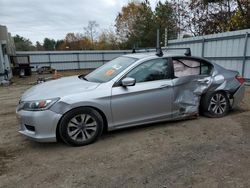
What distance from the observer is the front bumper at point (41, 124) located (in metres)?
3.90

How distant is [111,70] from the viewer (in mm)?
4918

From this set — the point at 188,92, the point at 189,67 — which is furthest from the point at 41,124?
the point at 189,67

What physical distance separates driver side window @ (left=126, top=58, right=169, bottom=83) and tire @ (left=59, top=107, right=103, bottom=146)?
104cm

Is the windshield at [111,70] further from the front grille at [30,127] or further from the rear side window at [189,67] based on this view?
the front grille at [30,127]

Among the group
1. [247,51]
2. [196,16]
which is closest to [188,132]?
[247,51]

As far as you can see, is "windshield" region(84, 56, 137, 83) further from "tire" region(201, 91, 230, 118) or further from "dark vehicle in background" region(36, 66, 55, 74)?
"dark vehicle in background" region(36, 66, 55, 74)

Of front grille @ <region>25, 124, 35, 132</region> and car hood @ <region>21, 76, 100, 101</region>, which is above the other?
car hood @ <region>21, 76, 100, 101</region>

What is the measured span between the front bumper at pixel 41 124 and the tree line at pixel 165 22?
4.18 m

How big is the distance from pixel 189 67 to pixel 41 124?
3.18 metres

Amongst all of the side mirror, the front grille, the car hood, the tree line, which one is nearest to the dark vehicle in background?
the tree line

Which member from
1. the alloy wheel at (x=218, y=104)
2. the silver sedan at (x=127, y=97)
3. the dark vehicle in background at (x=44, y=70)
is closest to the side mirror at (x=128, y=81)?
the silver sedan at (x=127, y=97)

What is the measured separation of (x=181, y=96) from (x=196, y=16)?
67.8ft

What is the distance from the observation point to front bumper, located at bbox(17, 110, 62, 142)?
390 centimetres

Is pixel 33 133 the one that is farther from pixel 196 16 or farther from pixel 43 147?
pixel 196 16
